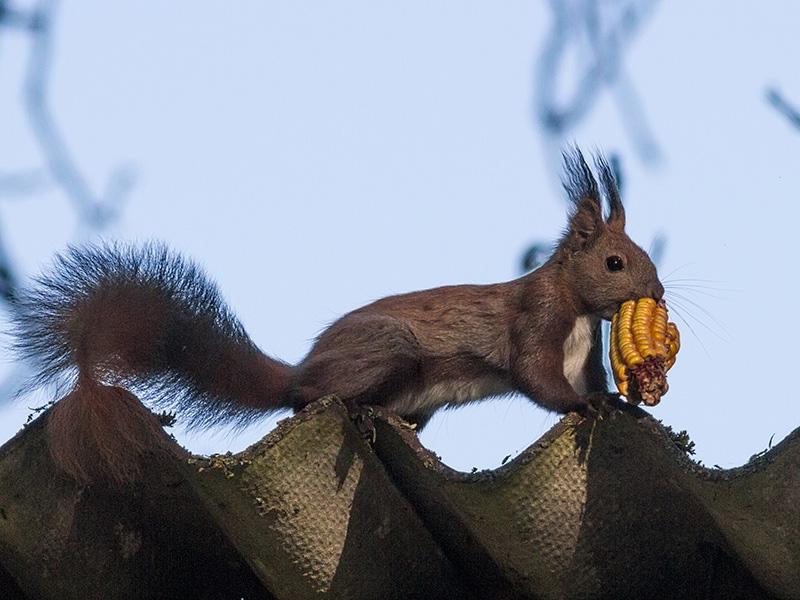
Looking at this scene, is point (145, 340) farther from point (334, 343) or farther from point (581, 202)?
Answer: point (581, 202)

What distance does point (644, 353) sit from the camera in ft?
9.21

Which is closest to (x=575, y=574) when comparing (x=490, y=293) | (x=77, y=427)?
(x=77, y=427)

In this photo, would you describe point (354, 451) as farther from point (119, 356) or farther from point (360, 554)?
point (119, 356)

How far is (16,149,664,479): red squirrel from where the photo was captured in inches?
102

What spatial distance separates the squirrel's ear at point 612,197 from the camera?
4.39 meters

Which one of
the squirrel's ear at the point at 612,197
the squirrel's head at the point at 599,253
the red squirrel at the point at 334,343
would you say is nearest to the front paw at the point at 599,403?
the red squirrel at the point at 334,343

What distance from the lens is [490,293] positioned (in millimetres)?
4145

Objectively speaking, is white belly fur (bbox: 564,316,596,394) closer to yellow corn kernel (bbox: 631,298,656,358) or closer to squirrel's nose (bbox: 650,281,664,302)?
squirrel's nose (bbox: 650,281,664,302)

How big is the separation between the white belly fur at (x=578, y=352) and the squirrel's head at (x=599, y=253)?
63 mm

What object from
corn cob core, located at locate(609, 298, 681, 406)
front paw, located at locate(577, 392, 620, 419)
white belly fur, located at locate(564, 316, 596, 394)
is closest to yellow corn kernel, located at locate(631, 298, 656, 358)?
corn cob core, located at locate(609, 298, 681, 406)

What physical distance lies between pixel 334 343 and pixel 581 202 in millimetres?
1278

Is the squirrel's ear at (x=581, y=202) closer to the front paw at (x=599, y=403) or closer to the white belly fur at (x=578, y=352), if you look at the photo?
the white belly fur at (x=578, y=352)

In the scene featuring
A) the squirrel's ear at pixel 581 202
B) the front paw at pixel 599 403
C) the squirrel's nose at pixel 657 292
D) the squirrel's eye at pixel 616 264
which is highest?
the squirrel's ear at pixel 581 202

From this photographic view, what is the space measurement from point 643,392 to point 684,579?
0.60 meters
